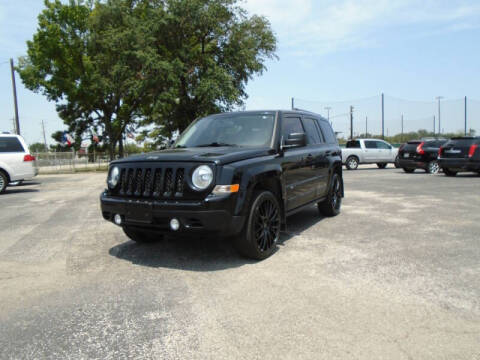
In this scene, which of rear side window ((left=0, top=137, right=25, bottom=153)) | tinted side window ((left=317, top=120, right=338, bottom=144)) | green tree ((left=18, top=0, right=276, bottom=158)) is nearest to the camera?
tinted side window ((left=317, top=120, right=338, bottom=144))

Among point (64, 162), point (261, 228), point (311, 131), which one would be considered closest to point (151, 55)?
point (64, 162)

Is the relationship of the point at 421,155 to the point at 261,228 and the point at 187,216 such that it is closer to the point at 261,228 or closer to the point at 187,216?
the point at 261,228

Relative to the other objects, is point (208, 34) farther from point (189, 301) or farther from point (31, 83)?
point (189, 301)

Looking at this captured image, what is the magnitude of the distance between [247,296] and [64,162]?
3177 cm

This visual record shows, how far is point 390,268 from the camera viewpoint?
420cm

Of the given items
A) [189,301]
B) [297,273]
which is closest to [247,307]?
[189,301]

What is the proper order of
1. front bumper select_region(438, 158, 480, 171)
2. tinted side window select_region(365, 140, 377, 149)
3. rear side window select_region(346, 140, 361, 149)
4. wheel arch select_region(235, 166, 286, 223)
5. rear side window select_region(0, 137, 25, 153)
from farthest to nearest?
tinted side window select_region(365, 140, 377, 149) < rear side window select_region(346, 140, 361, 149) < front bumper select_region(438, 158, 480, 171) < rear side window select_region(0, 137, 25, 153) < wheel arch select_region(235, 166, 286, 223)

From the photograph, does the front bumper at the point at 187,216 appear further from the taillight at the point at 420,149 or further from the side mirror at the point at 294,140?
the taillight at the point at 420,149

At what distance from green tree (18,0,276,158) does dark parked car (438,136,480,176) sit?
14.9 m

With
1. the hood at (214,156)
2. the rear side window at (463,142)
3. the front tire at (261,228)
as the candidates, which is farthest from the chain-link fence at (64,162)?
the front tire at (261,228)

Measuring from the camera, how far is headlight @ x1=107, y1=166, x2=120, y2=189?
15.3ft

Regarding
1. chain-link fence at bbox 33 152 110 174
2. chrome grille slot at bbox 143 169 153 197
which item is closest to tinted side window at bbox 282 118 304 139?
chrome grille slot at bbox 143 169 153 197

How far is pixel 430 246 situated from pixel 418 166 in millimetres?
14562

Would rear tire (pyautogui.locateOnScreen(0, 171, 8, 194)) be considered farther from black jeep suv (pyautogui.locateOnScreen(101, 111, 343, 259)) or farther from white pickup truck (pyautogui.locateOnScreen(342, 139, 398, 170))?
white pickup truck (pyautogui.locateOnScreen(342, 139, 398, 170))
